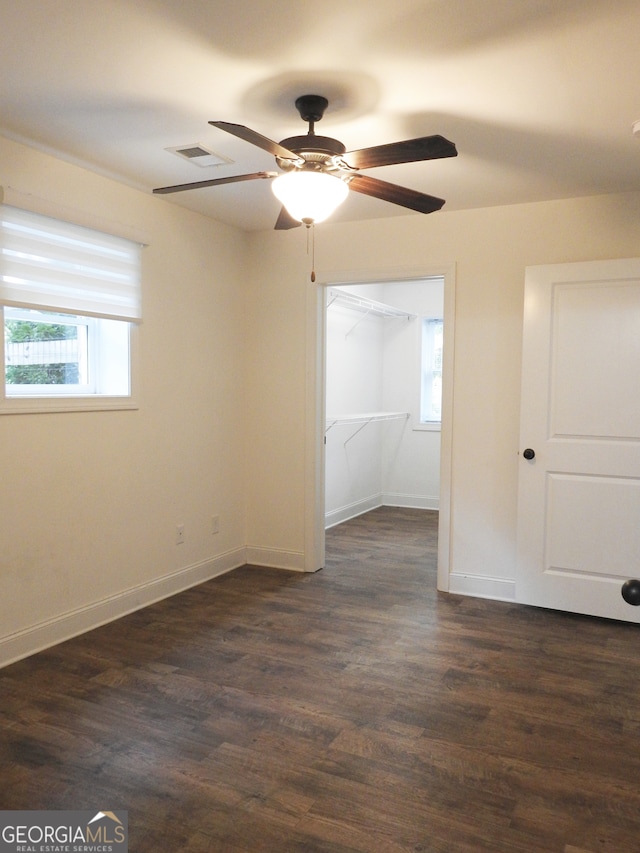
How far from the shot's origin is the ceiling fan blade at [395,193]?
2.54 meters

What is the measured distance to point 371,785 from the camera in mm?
2156

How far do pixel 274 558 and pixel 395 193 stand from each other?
9.83 ft

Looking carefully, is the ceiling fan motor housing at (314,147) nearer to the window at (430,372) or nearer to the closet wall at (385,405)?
the closet wall at (385,405)

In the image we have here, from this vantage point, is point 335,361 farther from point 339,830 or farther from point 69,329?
point 339,830

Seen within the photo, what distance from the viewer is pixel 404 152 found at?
2215 mm

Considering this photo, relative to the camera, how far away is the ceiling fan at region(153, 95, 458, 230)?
228 cm

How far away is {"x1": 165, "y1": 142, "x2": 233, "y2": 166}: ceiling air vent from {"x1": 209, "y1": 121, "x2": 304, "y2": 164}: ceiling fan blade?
2.69 ft

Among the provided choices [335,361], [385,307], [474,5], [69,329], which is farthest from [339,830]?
[385,307]

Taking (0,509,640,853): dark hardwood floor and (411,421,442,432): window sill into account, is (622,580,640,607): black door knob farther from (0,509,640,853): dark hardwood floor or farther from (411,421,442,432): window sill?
(411,421,442,432): window sill

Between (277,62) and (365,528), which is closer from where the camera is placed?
(277,62)

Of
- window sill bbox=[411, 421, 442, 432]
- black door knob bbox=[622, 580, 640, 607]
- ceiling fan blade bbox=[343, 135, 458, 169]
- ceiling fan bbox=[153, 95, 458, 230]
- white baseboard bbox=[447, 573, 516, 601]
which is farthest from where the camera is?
window sill bbox=[411, 421, 442, 432]

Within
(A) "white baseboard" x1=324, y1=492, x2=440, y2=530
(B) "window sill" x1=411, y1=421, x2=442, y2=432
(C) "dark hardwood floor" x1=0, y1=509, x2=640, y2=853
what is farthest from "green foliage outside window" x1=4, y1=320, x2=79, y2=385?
(B) "window sill" x1=411, y1=421, x2=442, y2=432

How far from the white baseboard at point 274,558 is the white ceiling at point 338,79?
265 cm

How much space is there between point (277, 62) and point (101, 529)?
248 centimetres
